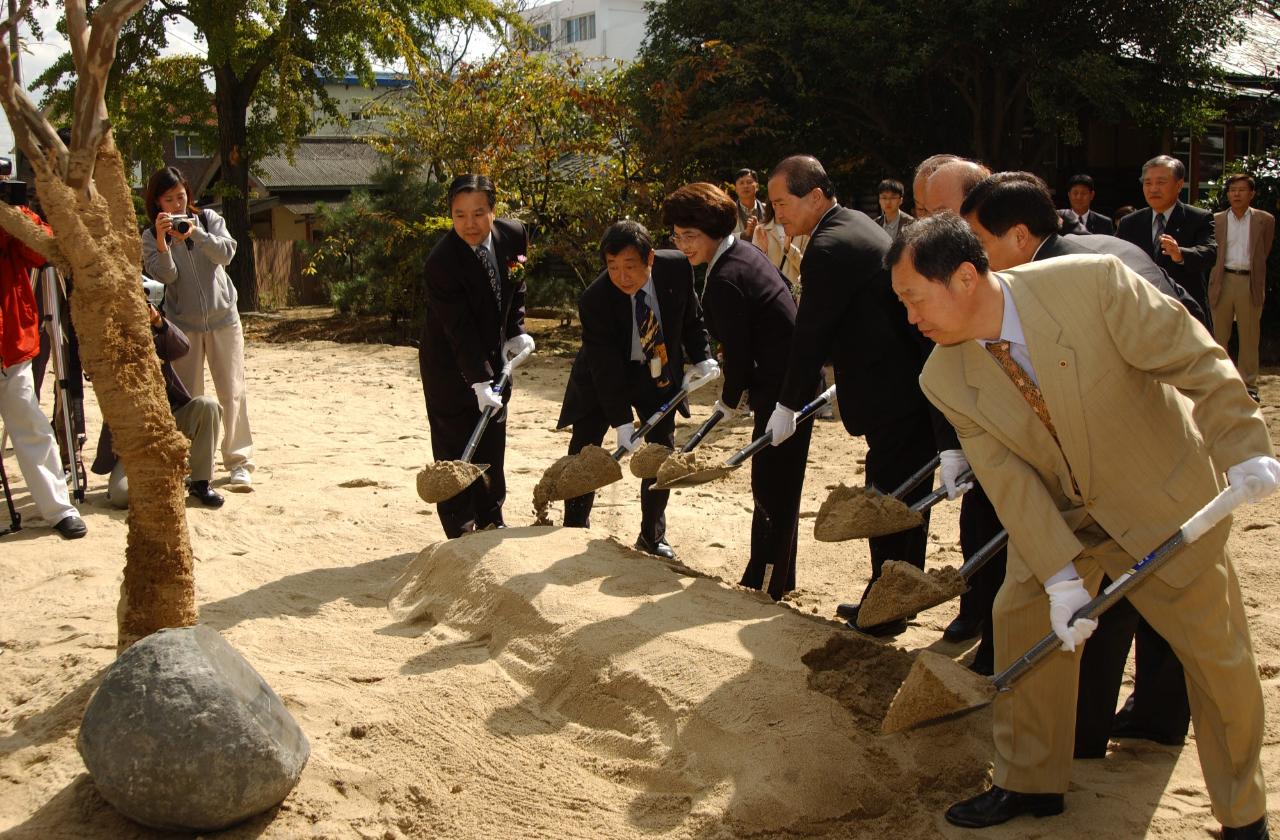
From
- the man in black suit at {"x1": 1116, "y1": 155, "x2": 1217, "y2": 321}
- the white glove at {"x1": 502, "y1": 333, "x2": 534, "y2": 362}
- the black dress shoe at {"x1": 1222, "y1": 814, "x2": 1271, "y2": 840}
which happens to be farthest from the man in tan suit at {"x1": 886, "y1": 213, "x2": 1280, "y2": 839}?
the man in black suit at {"x1": 1116, "y1": 155, "x2": 1217, "y2": 321}

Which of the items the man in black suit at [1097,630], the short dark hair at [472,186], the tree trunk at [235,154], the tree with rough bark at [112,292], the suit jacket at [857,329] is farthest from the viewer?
the tree trunk at [235,154]

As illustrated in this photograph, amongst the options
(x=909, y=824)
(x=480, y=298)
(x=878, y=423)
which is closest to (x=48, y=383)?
(x=480, y=298)

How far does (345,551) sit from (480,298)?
1.54 meters

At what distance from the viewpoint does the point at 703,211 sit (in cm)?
501

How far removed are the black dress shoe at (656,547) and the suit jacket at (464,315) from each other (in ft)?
3.67

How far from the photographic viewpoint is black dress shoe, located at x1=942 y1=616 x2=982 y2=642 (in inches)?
181

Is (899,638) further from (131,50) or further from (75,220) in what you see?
(131,50)

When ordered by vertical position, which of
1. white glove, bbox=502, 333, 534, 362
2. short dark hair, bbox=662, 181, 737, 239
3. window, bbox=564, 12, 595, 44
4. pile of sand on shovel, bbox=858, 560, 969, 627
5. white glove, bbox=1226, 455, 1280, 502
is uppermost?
window, bbox=564, 12, 595, 44

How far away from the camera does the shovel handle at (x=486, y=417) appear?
5.64m

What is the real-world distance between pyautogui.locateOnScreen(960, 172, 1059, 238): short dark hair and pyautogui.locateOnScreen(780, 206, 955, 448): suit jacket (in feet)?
2.83

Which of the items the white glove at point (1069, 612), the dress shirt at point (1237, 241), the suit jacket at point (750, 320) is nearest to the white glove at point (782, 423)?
the suit jacket at point (750, 320)

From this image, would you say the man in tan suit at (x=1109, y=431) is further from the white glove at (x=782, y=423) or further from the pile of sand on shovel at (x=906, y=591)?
the white glove at (x=782, y=423)

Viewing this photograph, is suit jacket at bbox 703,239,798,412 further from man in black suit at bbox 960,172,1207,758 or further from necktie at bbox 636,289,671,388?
man in black suit at bbox 960,172,1207,758

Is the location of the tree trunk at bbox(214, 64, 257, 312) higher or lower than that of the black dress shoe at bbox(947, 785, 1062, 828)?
higher
